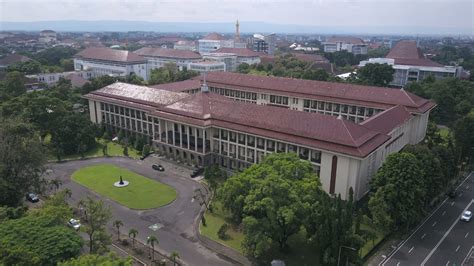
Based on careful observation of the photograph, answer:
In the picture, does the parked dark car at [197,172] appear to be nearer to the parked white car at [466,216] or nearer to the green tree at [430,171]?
the green tree at [430,171]

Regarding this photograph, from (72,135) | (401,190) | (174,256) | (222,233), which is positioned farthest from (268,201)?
(72,135)

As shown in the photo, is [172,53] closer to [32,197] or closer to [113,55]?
[113,55]

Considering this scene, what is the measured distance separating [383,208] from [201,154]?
31.2 m

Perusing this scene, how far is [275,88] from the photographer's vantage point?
85.1 meters

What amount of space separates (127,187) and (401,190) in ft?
127

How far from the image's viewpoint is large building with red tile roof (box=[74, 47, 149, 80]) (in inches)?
5694

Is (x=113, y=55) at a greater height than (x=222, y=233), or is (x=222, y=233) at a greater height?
(x=113, y=55)

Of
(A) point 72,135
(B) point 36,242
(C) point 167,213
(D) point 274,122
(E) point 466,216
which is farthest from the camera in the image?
(A) point 72,135

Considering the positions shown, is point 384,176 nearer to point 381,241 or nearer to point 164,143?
point 381,241

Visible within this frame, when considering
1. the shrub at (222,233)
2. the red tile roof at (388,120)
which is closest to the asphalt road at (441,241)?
the red tile roof at (388,120)

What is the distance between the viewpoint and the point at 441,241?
43.3m

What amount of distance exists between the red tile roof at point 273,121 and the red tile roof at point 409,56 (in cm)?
10070

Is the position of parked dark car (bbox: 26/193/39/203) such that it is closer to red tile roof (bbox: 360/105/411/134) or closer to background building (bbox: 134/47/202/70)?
red tile roof (bbox: 360/105/411/134)

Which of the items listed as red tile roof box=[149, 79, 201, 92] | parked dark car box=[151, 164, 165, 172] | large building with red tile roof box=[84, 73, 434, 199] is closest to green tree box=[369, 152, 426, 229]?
large building with red tile roof box=[84, 73, 434, 199]
